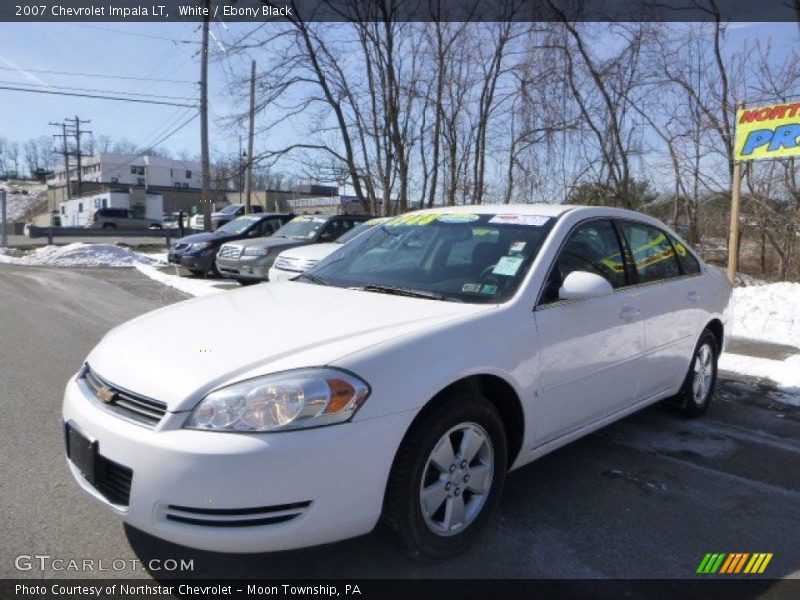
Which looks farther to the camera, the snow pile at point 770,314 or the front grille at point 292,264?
the front grille at point 292,264

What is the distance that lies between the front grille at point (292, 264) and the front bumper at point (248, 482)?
7.61 metres

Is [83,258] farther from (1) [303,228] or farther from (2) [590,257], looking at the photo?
(2) [590,257]

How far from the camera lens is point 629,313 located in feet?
12.3

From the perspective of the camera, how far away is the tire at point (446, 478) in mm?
2510

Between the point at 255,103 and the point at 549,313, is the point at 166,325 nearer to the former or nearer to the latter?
the point at 549,313

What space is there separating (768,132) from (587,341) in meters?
7.26

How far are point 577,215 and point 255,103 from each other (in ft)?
50.4

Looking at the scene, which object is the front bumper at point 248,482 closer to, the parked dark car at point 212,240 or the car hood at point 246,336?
the car hood at point 246,336

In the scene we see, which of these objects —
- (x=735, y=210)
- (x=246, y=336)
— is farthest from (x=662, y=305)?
(x=735, y=210)

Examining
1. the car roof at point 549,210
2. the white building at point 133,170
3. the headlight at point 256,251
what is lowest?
the headlight at point 256,251

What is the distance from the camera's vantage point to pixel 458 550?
108 inches

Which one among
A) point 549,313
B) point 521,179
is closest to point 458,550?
point 549,313

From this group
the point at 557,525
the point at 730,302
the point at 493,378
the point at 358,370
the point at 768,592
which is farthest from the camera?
the point at 730,302

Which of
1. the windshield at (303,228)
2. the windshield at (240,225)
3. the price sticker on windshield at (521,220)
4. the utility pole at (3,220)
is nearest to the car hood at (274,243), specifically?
the windshield at (303,228)
